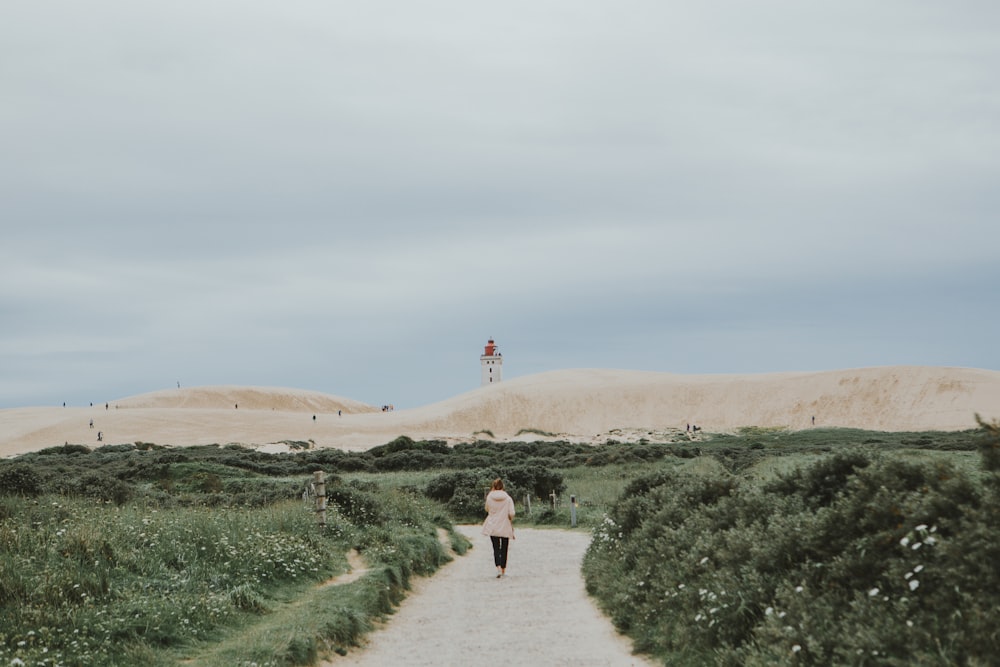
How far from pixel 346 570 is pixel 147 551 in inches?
158

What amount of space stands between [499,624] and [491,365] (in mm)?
126728

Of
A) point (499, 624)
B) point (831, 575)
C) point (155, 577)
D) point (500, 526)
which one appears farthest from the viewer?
point (500, 526)

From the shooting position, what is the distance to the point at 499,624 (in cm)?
1266

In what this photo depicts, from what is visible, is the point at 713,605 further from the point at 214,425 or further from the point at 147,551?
the point at 214,425

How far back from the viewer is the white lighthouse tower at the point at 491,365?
5453 inches

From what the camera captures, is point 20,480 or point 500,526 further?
point 20,480

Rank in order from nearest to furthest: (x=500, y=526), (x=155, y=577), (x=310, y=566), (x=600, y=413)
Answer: (x=155, y=577), (x=310, y=566), (x=500, y=526), (x=600, y=413)

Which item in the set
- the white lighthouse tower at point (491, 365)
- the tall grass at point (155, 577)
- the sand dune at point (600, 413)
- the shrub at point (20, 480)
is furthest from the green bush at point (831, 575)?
the white lighthouse tower at point (491, 365)

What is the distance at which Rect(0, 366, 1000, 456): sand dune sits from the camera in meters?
87.2

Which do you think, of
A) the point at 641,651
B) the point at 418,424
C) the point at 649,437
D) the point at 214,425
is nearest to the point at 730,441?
the point at 649,437

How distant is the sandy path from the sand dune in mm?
60490

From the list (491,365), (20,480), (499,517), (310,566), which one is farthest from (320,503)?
(491,365)

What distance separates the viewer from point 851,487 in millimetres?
9102

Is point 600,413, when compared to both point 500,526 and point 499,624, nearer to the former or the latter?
point 500,526
